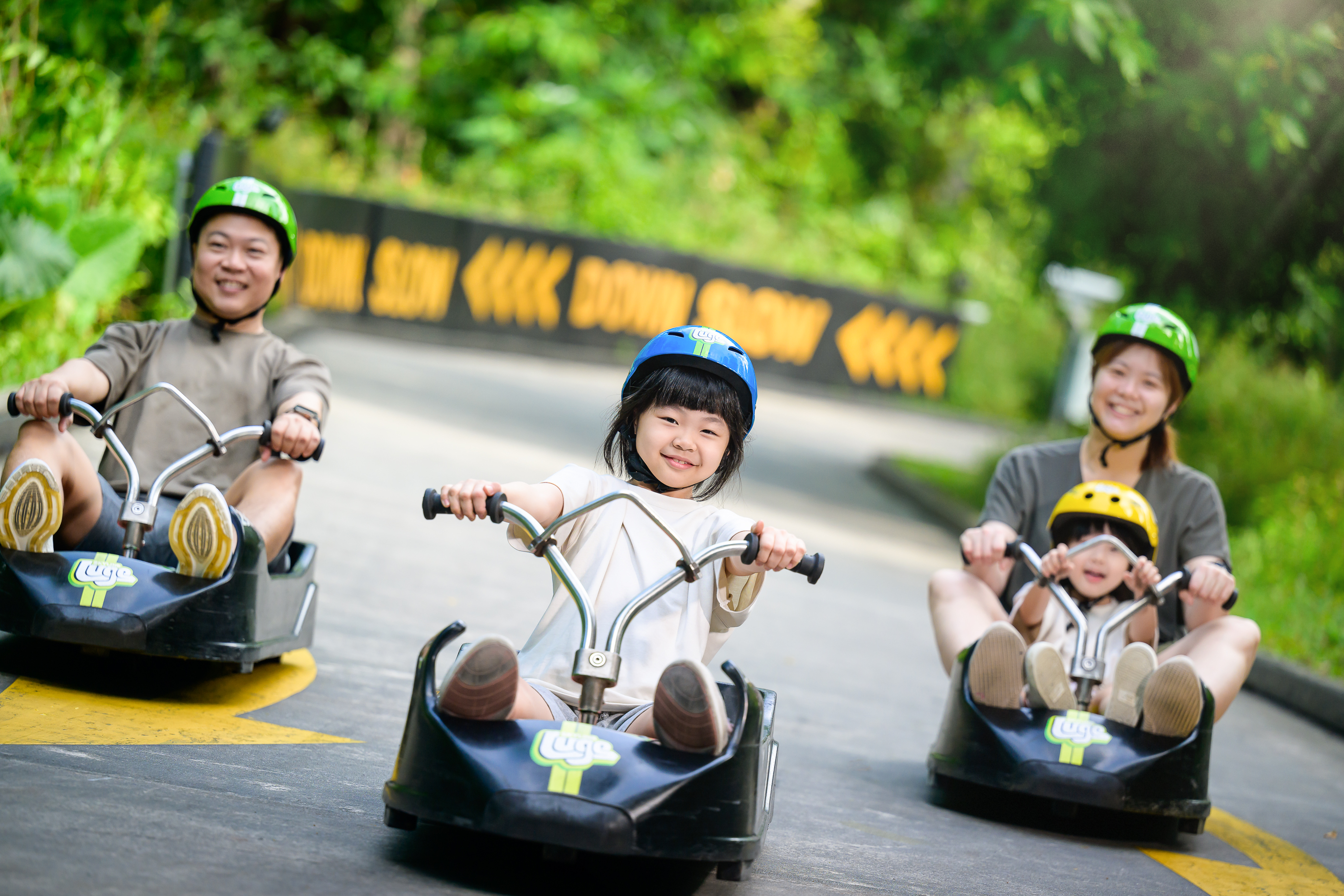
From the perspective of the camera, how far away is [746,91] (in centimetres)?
3597

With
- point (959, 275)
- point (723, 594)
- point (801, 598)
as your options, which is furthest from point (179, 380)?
point (959, 275)

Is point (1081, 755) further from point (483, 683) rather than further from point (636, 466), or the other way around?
point (483, 683)

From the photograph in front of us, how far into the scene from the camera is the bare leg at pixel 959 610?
529 cm

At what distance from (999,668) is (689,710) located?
1745 mm

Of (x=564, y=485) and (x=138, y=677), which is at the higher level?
(x=564, y=485)

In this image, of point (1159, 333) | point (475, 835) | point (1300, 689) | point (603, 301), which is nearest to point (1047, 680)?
point (1159, 333)

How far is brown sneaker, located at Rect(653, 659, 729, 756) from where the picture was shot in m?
3.30

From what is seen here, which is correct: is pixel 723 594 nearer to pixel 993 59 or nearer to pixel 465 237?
pixel 993 59

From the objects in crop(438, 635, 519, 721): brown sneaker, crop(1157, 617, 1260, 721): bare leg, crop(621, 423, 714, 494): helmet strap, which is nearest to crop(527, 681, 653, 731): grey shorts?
crop(438, 635, 519, 721): brown sneaker

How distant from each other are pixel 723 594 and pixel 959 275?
27696 mm

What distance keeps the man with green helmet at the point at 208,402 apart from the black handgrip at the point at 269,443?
14 mm

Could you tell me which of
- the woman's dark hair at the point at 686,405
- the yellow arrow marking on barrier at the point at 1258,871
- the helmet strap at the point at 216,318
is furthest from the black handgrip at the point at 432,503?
the yellow arrow marking on barrier at the point at 1258,871

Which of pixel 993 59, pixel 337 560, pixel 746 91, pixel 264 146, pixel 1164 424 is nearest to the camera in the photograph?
pixel 1164 424

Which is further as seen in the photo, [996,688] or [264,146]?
[264,146]
